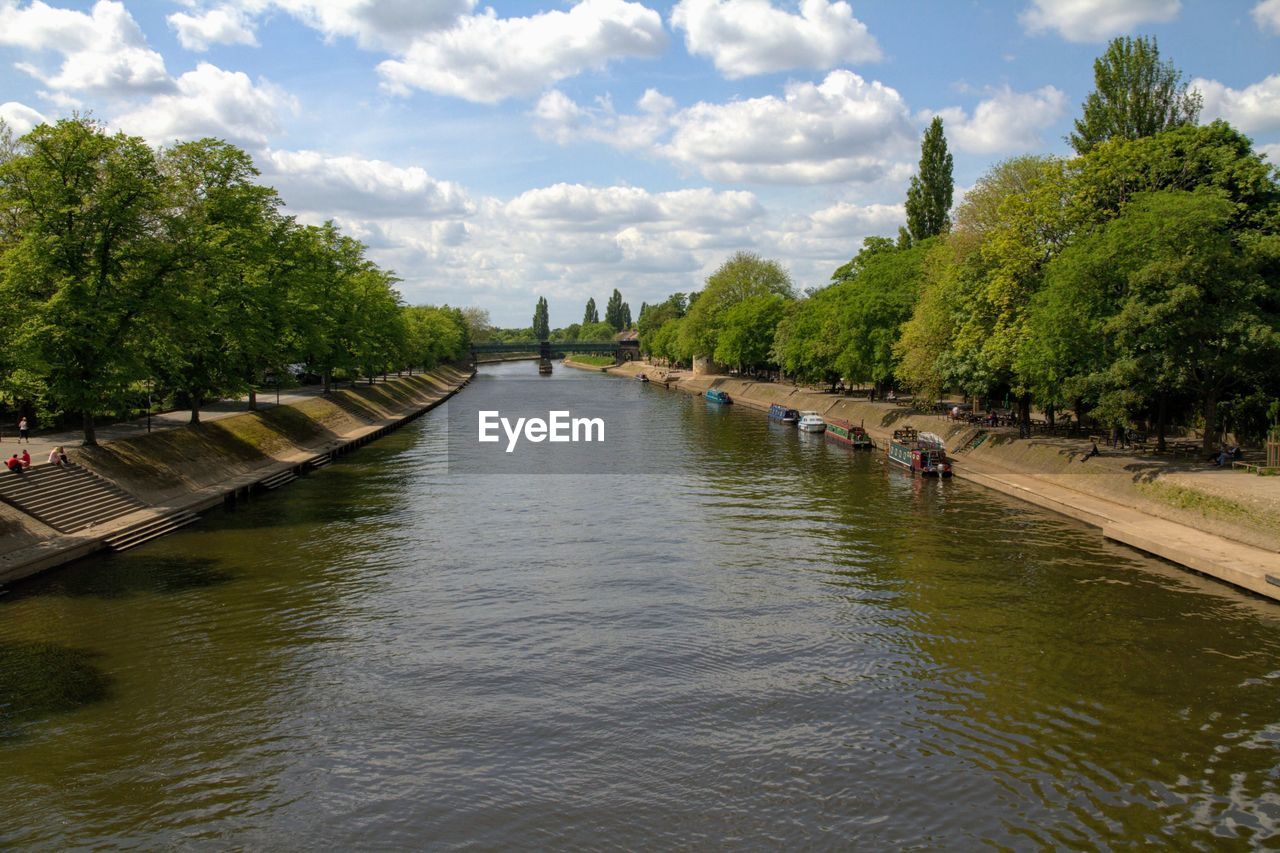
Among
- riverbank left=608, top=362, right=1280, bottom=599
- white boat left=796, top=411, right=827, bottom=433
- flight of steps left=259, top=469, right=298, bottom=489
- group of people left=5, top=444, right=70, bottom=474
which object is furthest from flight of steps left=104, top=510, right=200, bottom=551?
→ white boat left=796, top=411, right=827, bottom=433

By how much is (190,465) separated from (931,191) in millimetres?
84519

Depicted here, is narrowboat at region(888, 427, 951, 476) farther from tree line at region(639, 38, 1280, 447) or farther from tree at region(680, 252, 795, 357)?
tree at region(680, 252, 795, 357)

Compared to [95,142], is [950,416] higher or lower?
lower

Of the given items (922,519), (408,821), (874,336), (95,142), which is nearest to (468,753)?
(408,821)

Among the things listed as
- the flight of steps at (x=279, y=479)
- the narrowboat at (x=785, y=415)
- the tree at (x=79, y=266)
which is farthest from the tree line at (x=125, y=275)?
the narrowboat at (x=785, y=415)

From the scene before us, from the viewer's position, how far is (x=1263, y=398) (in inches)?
1754

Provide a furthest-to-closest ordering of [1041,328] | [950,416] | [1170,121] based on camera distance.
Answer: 1. [950,416]
2. [1170,121]
3. [1041,328]

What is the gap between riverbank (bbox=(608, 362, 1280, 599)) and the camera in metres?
34.0

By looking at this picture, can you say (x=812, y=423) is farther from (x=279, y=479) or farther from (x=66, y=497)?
(x=66, y=497)

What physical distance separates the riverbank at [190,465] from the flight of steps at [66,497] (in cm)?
44

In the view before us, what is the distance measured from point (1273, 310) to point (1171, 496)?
1172cm

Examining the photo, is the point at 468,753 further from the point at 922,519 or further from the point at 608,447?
the point at 608,447

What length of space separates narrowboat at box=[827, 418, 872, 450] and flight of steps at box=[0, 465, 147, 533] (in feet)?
177

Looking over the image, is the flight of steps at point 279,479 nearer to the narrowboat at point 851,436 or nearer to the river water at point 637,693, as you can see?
the river water at point 637,693
